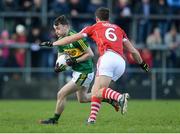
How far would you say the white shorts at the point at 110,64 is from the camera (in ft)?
42.8

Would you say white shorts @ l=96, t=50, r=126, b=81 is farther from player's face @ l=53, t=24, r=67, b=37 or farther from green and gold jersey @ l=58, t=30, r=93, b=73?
player's face @ l=53, t=24, r=67, b=37

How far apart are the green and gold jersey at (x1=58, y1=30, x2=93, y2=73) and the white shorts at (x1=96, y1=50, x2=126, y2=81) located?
112 centimetres

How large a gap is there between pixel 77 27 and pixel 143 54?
2.69m

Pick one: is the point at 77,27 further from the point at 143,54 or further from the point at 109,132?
the point at 109,132

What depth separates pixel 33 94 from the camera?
84.9 feet

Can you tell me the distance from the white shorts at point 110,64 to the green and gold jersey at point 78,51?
112 cm

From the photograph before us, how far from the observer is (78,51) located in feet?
46.8

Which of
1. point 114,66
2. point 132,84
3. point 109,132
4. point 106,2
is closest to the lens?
point 109,132

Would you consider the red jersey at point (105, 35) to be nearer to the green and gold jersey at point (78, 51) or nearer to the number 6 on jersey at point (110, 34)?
the number 6 on jersey at point (110, 34)

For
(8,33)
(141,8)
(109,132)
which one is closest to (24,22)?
(8,33)

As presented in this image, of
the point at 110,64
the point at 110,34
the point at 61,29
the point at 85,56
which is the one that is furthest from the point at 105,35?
the point at 61,29

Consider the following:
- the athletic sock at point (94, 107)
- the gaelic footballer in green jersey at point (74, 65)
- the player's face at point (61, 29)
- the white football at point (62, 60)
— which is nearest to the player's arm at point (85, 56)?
the gaelic footballer in green jersey at point (74, 65)

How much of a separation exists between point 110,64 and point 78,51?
140 cm

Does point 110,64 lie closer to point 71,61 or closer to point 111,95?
point 111,95
